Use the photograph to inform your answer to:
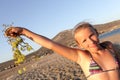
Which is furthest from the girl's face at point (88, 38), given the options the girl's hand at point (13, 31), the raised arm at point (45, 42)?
the girl's hand at point (13, 31)

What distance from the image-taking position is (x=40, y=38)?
452cm

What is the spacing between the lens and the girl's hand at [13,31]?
4445 millimetres

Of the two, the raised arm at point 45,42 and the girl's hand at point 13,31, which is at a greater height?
the girl's hand at point 13,31

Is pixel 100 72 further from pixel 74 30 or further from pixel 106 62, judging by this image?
pixel 74 30

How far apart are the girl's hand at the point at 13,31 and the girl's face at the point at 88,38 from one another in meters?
0.73

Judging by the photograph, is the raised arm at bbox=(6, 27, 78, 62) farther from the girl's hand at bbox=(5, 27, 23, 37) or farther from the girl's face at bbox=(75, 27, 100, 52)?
the girl's face at bbox=(75, 27, 100, 52)

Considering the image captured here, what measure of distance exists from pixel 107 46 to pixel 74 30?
19.4 inches

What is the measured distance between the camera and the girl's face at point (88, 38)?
4398 millimetres

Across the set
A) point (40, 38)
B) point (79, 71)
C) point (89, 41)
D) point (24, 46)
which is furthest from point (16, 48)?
point (79, 71)

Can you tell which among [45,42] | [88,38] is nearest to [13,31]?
[45,42]

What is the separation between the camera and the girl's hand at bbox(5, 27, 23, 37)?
445cm

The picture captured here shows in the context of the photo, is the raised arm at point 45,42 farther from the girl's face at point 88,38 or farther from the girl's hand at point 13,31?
the girl's face at point 88,38

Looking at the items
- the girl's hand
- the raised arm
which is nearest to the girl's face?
the raised arm

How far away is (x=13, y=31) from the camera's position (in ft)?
14.6
